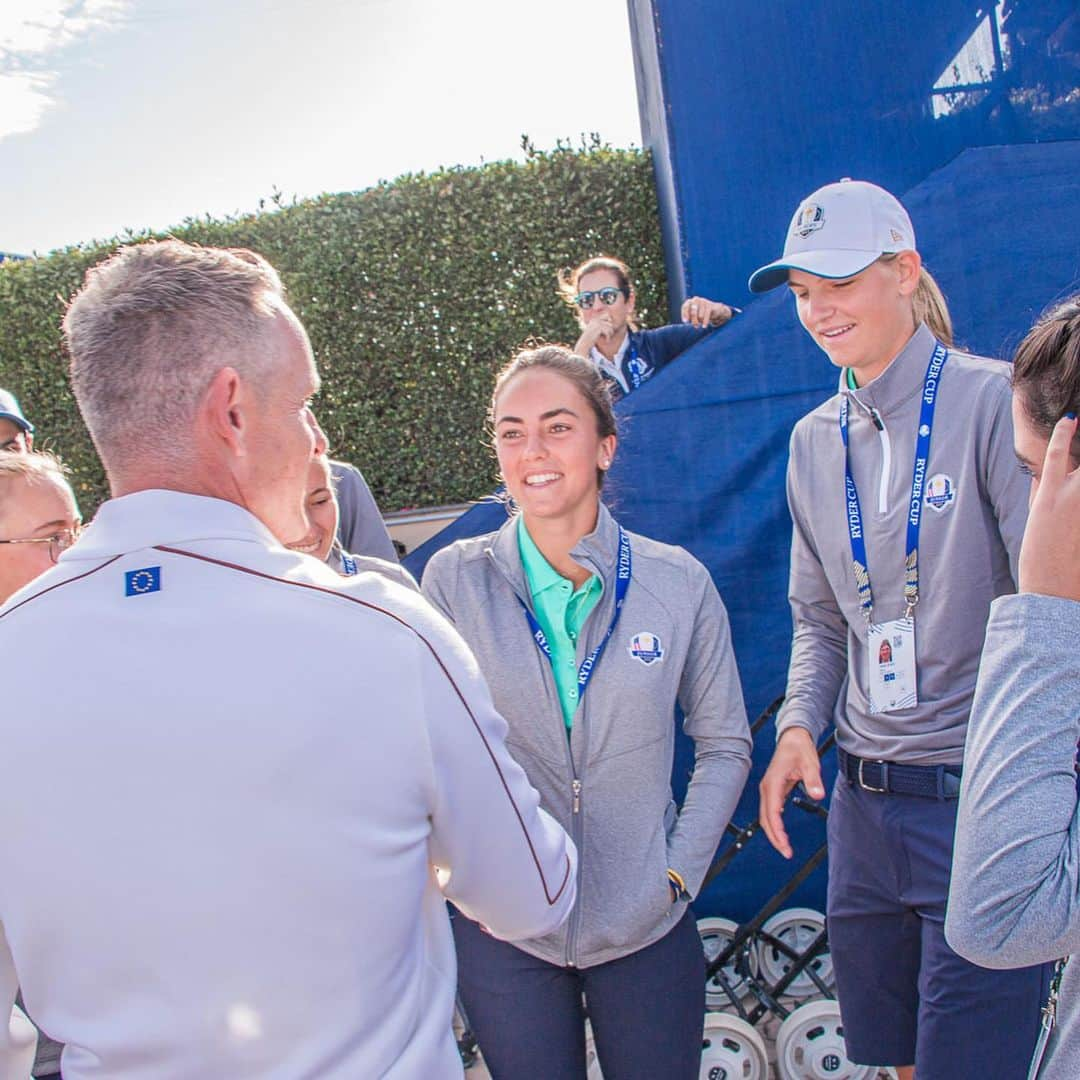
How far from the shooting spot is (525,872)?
1271 mm

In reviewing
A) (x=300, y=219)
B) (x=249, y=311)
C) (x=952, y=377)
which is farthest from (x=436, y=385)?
(x=249, y=311)

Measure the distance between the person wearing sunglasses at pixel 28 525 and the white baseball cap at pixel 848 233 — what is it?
6.34 feet

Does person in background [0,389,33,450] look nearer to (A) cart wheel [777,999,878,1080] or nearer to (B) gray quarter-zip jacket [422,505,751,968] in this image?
(B) gray quarter-zip jacket [422,505,751,968]

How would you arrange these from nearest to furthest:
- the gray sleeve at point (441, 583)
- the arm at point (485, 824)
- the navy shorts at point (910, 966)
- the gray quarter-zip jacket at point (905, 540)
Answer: the arm at point (485, 824) < the navy shorts at point (910, 966) < the gray quarter-zip jacket at point (905, 540) < the gray sleeve at point (441, 583)

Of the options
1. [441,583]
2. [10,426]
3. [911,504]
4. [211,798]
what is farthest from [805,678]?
[10,426]

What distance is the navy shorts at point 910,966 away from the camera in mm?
1965

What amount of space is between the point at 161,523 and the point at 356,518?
215 centimetres

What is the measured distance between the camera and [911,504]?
2148mm

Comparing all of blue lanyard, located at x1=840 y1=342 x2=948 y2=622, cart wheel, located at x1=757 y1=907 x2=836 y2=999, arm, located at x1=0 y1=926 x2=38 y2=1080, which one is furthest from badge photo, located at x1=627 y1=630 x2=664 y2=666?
cart wheel, located at x1=757 y1=907 x2=836 y2=999

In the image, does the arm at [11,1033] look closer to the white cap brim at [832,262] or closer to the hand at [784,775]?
the hand at [784,775]

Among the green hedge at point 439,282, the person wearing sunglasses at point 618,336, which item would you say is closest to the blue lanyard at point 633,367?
the person wearing sunglasses at point 618,336

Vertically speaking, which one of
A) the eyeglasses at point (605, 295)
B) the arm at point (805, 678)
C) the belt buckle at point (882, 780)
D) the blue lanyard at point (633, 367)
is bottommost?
the belt buckle at point (882, 780)

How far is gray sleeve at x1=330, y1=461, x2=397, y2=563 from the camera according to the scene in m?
3.24

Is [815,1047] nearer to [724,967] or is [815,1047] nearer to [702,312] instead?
[724,967]
